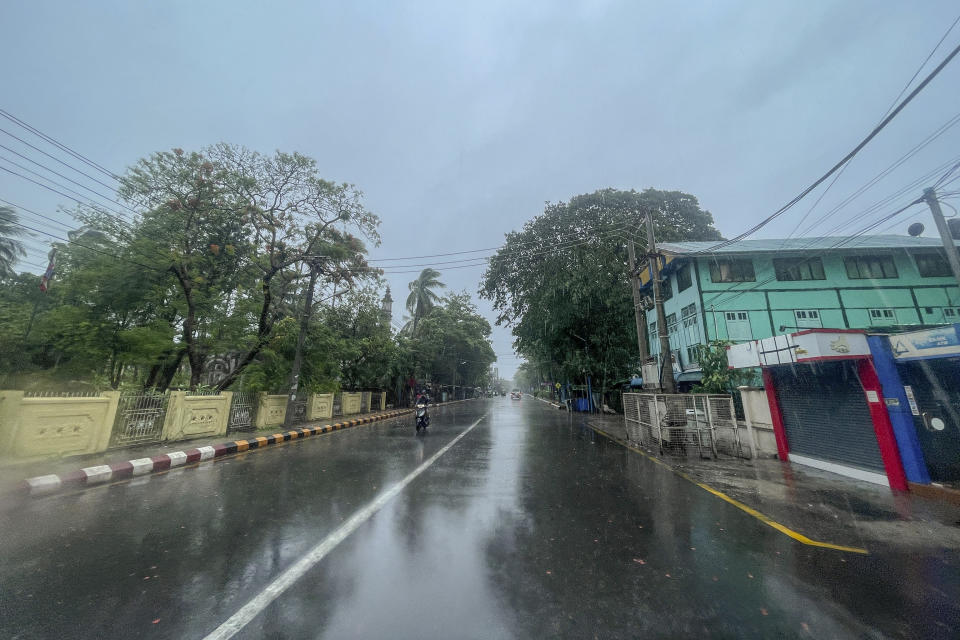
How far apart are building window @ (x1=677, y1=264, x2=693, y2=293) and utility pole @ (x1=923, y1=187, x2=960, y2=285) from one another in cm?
949

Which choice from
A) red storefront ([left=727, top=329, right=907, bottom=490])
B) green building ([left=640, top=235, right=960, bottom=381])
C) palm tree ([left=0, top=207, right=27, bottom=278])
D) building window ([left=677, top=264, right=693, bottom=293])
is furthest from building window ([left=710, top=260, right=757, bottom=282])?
palm tree ([left=0, top=207, right=27, bottom=278])

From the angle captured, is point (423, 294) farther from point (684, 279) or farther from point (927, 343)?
point (927, 343)

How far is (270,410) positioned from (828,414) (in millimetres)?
18264

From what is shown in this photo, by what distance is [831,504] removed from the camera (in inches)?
220

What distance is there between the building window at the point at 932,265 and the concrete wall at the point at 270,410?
32032mm

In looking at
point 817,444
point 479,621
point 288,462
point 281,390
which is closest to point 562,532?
point 479,621

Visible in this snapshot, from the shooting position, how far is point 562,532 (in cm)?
421

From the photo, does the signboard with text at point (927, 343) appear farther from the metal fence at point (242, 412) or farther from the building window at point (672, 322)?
the metal fence at point (242, 412)

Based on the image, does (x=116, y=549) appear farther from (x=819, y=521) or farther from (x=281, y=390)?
(x=281, y=390)

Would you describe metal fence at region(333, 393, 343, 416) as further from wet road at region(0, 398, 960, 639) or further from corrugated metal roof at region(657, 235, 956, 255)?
corrugated metal roof at region(657, 235, 956, 255)

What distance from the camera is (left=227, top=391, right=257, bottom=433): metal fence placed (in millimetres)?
12612

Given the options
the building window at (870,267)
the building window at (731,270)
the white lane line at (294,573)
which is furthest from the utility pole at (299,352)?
the building window at (870,267)

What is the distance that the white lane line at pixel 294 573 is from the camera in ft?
8.00

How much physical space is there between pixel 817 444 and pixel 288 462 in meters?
12.5
